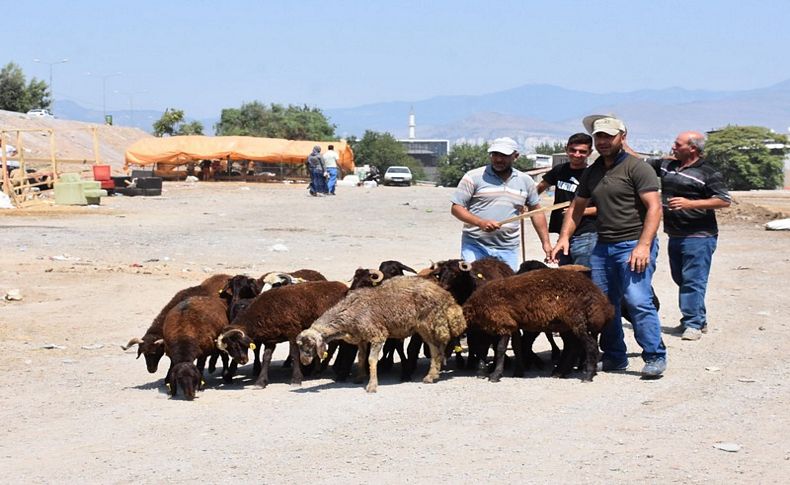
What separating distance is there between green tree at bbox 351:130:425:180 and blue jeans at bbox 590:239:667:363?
109 meters

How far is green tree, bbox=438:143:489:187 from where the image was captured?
121m

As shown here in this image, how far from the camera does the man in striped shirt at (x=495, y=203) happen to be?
1063 cm

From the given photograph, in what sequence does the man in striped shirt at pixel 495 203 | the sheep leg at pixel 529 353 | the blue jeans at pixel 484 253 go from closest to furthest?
the sheep leg at pixel 529 353, the man in striped shirt at pixel 495 203, the blue jeans at pixel 484 253

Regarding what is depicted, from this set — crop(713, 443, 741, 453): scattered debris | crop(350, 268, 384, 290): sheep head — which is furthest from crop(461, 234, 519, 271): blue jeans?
crop(713, 443, 741, 453): scattered debris

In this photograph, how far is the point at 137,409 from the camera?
876cm

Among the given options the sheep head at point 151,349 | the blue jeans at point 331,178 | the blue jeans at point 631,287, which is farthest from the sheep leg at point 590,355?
the blue jeans at point 331,178

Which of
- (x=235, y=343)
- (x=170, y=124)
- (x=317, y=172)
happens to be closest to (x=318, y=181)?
(x=317, y=172)

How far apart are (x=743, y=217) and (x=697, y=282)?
1970 cm

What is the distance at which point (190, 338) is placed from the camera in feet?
30.6

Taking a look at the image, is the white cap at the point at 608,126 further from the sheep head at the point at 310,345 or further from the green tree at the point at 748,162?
the green tree at the point at 748,162

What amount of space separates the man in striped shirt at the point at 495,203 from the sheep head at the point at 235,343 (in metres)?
2.61

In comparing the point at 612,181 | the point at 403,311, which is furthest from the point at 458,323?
the point at 612,181

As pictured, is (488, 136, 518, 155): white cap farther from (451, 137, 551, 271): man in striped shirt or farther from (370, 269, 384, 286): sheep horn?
(370, 269, 384, 286): sheep horn

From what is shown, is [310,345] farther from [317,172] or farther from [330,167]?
[330,167]
